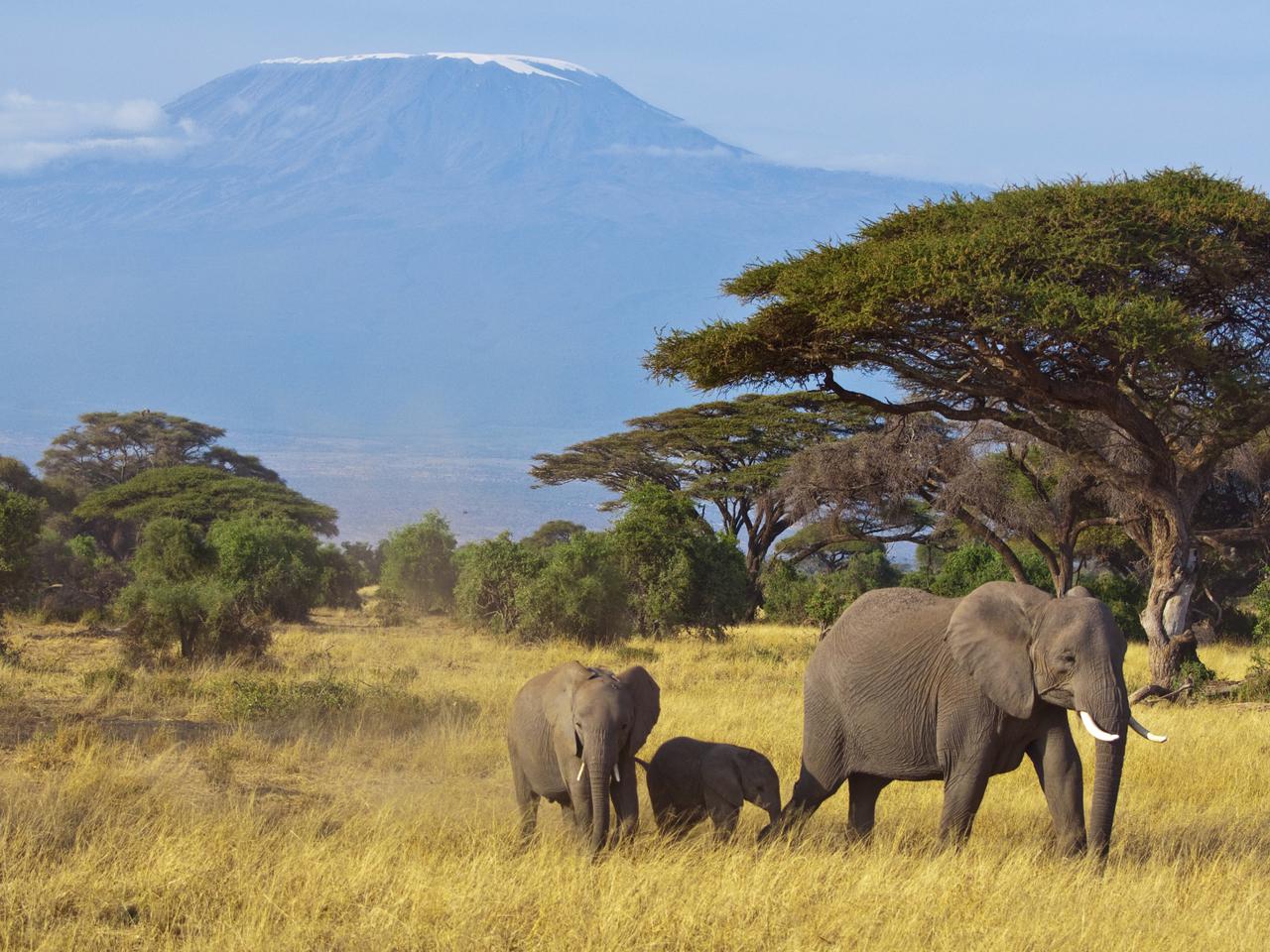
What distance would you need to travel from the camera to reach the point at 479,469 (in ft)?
576

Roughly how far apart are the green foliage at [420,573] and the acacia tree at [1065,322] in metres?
17.6

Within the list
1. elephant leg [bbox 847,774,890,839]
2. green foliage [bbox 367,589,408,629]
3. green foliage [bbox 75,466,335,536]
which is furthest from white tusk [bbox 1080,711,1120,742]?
green foliage [bbox 75,466,335,536]

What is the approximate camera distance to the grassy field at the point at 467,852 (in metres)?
6.86

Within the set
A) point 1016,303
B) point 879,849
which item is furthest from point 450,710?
point 1016,303


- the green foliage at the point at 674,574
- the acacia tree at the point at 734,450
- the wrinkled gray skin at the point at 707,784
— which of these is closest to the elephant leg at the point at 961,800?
the wrinkled gray skin at the point at 707,784

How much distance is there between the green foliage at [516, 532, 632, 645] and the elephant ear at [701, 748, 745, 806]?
47.0 ft

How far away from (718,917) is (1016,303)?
33.2 feet

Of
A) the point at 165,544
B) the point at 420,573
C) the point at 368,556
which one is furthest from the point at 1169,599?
the point at 368,556

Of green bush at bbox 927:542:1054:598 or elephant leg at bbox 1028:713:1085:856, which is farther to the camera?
green bush at bbox 927:542:1054:598

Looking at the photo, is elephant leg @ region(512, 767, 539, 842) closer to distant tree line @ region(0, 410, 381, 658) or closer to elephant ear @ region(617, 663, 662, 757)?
elephant ear @ region(617, 663, 662, 757)

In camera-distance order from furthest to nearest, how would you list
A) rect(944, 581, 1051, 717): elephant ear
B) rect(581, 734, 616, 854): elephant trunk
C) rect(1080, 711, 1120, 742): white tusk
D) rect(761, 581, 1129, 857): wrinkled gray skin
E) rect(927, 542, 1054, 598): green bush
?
rect(927, 542, 1054, 598): green bush → rect(581, 734, 616, 854): elephant trunk → rect(944, 581, 1051, 717): elephant ear → rect(761, 581, 1129, 857): wrinkled gray skin → rect(1080, 711, 1120, 742): white tusk

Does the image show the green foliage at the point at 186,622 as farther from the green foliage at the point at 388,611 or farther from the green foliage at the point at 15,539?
the green foliage at the point at 388,611

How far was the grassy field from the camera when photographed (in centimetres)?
686

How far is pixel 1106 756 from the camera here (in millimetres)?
8273
